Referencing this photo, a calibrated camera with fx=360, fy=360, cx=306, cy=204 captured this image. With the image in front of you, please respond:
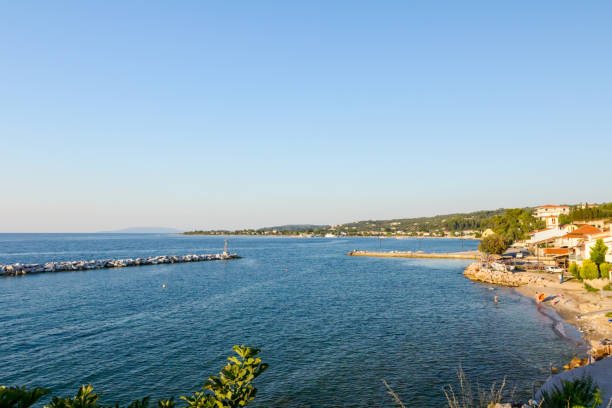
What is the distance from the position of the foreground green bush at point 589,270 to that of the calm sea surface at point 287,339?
9708 mm

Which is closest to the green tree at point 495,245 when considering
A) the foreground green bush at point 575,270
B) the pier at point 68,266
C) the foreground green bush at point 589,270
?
the foreground green bush at point 575,270

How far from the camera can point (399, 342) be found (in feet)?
101

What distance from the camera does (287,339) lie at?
31.9 meters

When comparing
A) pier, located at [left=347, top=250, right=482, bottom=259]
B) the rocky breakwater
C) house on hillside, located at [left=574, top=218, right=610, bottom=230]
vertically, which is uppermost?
house on hillside, located at [left=574, top=218, right=610, bottom=230]

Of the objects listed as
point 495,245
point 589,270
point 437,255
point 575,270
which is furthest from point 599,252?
point 437,255

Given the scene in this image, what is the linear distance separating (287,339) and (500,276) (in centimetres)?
4540

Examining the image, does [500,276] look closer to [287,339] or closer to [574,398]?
[287,339]

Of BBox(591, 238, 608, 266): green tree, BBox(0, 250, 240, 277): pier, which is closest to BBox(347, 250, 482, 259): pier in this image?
BBox(591, 238, 608, 266): green tree

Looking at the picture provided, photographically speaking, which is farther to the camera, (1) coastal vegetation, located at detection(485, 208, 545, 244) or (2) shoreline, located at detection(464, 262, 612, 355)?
(1) coastal vegetation, located at detection(485, 208, 545, 244)

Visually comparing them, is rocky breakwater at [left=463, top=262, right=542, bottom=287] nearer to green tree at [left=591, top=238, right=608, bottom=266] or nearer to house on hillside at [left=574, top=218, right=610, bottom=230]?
green tree at [left=591, top=238, right=608, bottom=266]

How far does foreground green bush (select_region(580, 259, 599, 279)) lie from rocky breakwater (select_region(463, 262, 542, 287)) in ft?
22.9

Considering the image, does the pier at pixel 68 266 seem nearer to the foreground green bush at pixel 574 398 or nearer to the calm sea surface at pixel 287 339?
the calm sea surface at pixel 287 339

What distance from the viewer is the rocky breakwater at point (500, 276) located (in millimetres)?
57281

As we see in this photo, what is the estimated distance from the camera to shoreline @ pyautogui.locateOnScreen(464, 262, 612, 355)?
102 feet
